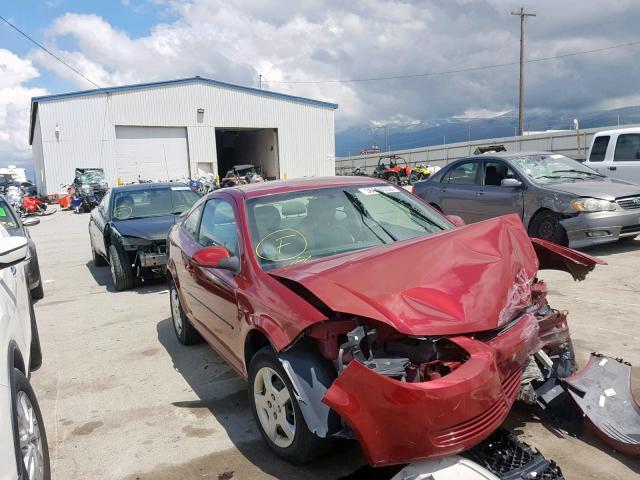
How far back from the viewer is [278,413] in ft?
9.62

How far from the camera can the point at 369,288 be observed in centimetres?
260

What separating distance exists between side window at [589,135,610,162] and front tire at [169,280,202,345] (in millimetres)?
9308

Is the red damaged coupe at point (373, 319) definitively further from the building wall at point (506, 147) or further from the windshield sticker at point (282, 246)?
the building wall at point (506, 147)

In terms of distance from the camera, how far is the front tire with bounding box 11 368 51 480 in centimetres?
223

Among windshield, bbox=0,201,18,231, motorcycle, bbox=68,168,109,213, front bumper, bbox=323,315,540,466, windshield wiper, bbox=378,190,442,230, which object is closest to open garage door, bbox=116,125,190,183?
motorcycle, bbox=68,168,109,213

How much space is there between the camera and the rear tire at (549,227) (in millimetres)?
7680

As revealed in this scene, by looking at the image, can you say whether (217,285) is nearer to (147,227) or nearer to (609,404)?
(609,404)

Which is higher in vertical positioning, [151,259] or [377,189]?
[377,189]

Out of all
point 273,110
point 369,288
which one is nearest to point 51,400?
point 369,288

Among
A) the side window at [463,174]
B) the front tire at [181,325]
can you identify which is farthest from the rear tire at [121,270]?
the side window at [463,174]

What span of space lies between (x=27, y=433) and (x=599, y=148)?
1133cm

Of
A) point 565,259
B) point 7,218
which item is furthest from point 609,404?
point 7,218

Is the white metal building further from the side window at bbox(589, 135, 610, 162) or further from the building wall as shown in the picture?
the side window at bbox(589, 135, 610, 162)

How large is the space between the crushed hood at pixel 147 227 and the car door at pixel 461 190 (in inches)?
188
